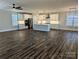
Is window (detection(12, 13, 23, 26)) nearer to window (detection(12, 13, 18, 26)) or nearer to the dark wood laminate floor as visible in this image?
window (detection(12, 13, 18, 26))

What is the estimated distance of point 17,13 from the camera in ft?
38.1

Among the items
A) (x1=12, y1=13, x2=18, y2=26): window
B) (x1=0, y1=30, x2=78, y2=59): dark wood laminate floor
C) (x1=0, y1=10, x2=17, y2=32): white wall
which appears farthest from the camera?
(x1=12, y1=13, x2=18, y2=26): window

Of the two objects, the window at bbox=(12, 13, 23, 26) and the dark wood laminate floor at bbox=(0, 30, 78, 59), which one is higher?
A: the window at bbox=(12, 13, 23, 26)

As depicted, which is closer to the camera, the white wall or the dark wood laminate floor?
the dark wood laminate floor

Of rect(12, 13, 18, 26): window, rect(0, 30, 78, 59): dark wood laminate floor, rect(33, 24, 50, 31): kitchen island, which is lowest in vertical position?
rect(0, 30, 78, 59): dark wood laminate floor

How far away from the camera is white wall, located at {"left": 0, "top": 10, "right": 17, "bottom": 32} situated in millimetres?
9594

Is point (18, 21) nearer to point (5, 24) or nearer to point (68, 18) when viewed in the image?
point (5, 24)

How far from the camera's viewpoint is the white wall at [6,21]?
31.5 feet

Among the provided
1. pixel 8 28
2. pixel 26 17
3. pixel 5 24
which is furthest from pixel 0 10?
pixel 26 17

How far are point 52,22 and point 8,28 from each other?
5.79 metres

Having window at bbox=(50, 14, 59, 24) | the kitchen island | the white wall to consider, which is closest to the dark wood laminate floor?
the white wall

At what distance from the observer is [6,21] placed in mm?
10188

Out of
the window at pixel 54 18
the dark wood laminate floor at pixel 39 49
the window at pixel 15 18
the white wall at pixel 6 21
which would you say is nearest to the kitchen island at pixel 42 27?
the window at pixel 54 18

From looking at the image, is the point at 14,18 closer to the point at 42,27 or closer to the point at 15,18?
the point at 15,18
